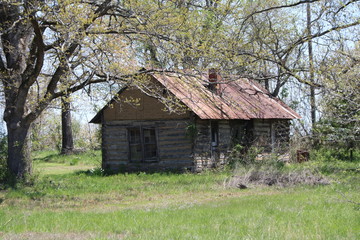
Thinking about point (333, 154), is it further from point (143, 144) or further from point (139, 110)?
point (139, 110)

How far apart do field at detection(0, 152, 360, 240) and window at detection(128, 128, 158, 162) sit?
468cm

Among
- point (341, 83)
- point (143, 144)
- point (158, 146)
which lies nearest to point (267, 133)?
point (158, 146)

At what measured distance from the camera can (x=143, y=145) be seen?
2192cm

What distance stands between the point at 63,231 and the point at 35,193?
606 cm

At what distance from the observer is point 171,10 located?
48.4 ft

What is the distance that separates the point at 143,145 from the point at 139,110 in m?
1.66

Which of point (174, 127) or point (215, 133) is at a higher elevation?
point (174, 127)

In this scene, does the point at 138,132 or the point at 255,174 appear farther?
the point at 138,132

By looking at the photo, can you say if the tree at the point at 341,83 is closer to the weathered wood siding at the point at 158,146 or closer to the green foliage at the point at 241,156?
the green foliage at the point at 241,156

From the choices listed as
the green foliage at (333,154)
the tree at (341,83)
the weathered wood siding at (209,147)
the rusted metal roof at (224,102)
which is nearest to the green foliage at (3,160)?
the rusted metal roof at (224,102)

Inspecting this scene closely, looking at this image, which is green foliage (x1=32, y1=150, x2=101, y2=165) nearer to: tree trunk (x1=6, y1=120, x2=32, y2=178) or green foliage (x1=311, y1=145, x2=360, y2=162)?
tree trunk (x1=6, y1=120, x2=32, y2=178)

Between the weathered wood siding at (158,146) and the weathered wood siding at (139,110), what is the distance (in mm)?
243

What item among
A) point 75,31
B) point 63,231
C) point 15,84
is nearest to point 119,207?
point 63,231

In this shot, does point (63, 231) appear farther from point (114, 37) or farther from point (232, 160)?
point (232, 160)
